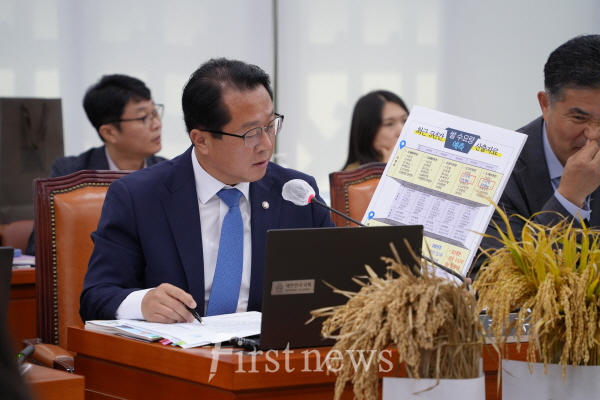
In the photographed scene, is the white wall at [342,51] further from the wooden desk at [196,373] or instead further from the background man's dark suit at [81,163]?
the wooden desk at [196,373]

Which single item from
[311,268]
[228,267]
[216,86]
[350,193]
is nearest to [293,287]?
[311,268]

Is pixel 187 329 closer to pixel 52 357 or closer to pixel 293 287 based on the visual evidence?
pixel 293 287

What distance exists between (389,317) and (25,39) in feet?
11.9

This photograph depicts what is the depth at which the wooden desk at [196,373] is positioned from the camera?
1.23 metres

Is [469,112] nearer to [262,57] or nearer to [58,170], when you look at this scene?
[262,57]

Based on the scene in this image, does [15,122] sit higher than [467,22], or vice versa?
[467,22]

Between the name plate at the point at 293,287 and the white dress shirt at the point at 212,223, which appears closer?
the name plate at the point at 293,287

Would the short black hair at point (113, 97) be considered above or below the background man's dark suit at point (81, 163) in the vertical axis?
above

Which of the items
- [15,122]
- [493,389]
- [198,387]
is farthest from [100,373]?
[15,122]

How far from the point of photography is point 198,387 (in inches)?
49.9

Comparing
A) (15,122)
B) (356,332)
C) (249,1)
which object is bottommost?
(356,332)

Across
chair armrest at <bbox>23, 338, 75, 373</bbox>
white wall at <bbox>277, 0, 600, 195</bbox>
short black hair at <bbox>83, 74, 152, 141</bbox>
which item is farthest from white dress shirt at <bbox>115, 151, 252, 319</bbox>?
white wall at <bbox>277, 0, 600, 195</bbox>

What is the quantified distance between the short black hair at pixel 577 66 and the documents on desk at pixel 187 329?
97 cm

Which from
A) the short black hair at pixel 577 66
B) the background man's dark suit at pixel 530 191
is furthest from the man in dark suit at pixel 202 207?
the short black hair at pixel 577 66
